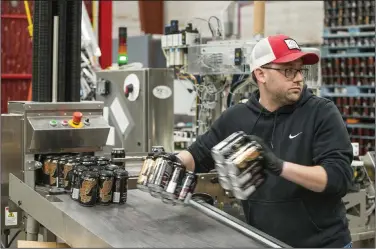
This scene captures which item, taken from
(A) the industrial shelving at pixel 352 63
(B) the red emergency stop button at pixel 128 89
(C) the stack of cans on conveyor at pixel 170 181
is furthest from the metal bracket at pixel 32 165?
(A) the industrial shelving at pixel 352 63

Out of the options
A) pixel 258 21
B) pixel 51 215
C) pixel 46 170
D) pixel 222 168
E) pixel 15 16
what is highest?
pixel 15 16

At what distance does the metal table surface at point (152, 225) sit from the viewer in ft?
7.75

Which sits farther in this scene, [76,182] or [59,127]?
[59,127]

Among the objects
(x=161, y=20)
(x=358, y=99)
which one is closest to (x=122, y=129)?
(x=358, y=99)

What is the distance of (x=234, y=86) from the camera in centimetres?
484

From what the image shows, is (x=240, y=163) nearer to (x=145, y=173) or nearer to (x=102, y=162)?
(x=145, y=173)

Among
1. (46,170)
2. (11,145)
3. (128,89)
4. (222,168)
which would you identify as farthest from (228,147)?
(128,89)

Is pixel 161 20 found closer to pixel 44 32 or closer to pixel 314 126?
pixel 44 32

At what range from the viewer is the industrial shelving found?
316 inches

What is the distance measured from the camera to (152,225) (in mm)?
2623

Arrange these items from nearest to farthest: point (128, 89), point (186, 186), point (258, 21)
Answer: point (186, 186), point (258, 21), point (128, 89)

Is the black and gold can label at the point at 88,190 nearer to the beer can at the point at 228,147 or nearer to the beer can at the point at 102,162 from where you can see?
the beer can at the point at 102,162

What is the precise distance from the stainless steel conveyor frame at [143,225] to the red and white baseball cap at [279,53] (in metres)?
0.71

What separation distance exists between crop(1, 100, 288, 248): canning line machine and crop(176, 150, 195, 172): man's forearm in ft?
0.62
